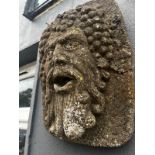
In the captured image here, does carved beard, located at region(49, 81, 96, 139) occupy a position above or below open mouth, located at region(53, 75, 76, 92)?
below

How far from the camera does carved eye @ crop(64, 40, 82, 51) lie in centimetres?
87

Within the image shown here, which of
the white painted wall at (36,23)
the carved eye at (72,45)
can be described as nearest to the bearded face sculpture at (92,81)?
the carved eye at (72,45)

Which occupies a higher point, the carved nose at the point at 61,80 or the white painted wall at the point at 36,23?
the white painted wall at the point at 36,23

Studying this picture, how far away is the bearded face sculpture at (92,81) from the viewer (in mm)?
807

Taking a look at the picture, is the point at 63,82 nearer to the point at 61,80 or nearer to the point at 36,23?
the point at 61,80

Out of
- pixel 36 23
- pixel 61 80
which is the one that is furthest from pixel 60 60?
pixel 36 23

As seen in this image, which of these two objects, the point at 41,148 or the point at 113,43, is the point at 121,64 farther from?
the point at 41,148

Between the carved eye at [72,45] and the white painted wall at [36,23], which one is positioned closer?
the carved eye at [72,45]

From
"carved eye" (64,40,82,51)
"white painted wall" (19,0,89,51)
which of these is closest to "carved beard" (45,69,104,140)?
"carved eye" (64,40,82,51)

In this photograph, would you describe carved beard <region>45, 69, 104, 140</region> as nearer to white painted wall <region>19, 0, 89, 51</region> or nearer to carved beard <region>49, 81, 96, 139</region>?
carved beard <region>49, 81, 96, 139</region>

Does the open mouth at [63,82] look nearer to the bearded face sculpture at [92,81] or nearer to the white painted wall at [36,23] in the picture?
the bearded face sculpture at [92,81]
